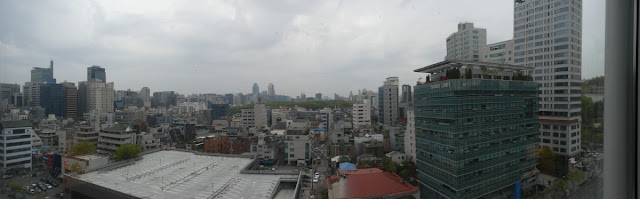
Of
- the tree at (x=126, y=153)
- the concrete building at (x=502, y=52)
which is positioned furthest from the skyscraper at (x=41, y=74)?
the tree at (x=126, y=153)

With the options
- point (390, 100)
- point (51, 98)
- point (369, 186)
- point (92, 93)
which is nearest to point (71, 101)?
point (51, 98)

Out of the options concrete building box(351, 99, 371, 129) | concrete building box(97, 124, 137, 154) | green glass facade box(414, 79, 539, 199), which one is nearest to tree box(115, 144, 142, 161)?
concrete building box(97, 124, 137, 154)

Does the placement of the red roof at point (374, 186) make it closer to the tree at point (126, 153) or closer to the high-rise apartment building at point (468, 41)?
the tree at point (126, 153)

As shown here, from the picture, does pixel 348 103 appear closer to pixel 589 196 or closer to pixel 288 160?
pixel 288 160

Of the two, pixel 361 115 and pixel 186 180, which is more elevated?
pixel 361 115

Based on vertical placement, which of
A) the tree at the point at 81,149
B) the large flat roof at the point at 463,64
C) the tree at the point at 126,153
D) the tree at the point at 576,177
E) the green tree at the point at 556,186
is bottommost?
the tree at the point at 126,153

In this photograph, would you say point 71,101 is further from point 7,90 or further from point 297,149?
point 297,149

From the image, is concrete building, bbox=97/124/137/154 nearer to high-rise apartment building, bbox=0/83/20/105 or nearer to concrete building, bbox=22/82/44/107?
concrete building, bbox=22/82/44/107
